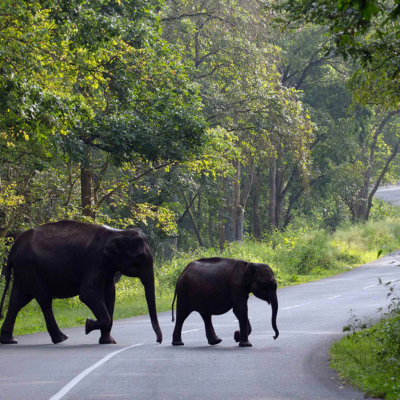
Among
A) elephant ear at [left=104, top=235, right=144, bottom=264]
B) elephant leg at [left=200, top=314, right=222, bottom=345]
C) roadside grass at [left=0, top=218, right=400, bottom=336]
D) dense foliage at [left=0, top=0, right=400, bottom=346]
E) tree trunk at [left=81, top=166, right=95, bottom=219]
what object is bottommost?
roadside grass at [left=0, top=218, right=400, bottom=336]

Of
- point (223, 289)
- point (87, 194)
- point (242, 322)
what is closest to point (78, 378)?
point (242, 322)

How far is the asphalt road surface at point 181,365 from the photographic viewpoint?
790cm

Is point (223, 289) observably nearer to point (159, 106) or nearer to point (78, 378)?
point (78, 378)

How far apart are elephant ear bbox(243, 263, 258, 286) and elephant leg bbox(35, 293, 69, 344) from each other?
11.2 ft

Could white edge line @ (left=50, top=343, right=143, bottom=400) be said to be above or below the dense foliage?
below

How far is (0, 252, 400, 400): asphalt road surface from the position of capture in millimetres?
7898

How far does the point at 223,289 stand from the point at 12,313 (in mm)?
3852

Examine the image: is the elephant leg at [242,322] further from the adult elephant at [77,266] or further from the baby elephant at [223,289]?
the adult elephant at [77,266]

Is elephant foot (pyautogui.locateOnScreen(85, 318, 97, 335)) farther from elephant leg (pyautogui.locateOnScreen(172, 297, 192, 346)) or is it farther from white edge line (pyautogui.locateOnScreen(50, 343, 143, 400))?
elephant leg (pyautogui.locateOnScreen(172, 297, 192, 346))

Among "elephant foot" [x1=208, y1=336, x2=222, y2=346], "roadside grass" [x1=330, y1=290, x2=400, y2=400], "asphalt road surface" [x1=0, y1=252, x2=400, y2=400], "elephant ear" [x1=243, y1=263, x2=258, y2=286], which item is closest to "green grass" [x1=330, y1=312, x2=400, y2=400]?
"roadside grass" [x1=330, y1=290, x2=400, y2=400]

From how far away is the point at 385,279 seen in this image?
92.9 feet

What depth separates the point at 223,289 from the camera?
1184 centimetres

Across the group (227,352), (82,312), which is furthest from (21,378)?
(82,312)

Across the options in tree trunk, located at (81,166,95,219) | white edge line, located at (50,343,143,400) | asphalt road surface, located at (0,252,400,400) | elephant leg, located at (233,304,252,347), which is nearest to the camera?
white edge line, located at (50,343,143,400)
